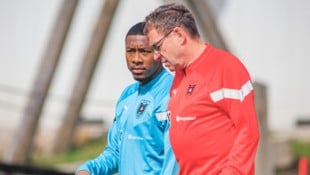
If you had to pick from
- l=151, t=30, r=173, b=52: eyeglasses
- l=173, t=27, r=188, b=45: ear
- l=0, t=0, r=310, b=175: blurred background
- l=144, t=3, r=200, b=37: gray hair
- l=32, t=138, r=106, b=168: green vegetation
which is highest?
l=144, t=3, r=200, b=37: gray hair

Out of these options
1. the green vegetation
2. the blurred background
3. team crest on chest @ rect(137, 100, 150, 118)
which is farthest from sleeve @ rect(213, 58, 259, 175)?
the green vegetation

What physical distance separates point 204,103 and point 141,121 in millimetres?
550

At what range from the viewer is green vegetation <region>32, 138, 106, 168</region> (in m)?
11.8

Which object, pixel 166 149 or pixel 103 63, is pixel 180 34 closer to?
pixel 166 149

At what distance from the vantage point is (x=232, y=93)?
14.2 ft

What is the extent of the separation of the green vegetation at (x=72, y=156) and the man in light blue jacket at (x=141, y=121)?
6581mm

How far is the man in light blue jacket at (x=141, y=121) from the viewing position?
15.9 feet

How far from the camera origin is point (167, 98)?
4844mm

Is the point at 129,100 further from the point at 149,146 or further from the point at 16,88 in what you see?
the point at 16,88

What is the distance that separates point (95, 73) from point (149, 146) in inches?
285

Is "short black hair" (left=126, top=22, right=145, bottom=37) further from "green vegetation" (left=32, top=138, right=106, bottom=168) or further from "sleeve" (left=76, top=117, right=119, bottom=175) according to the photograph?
"green vegetation" (left=32, top=138, right=106, bottom=168)

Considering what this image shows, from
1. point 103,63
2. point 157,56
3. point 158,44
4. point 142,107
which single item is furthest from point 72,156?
point 158,44

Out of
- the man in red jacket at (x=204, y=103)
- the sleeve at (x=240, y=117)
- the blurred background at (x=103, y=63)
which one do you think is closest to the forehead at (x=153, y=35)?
the man in red jacket at (x=204, y=103)

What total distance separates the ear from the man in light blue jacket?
0.40 meters
